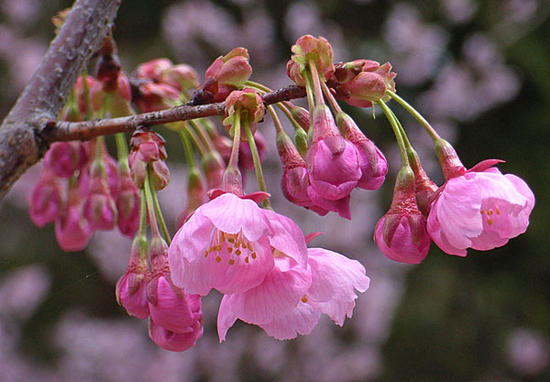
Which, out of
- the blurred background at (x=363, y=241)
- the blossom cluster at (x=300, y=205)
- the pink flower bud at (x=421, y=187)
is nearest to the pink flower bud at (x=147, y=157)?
the blossom cluster at (x=300, y=205)

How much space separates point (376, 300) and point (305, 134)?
3.09 meters

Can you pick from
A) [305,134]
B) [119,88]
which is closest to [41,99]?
[119,88]

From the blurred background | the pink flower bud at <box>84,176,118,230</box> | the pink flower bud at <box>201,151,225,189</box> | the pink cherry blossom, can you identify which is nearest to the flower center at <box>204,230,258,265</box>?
the pink cherry blossom

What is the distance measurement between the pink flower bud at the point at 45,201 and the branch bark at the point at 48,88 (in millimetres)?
219

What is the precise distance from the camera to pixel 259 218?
41cm

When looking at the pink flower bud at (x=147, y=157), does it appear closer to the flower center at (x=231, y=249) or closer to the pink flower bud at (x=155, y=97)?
the flower center at (x=231, y=249)

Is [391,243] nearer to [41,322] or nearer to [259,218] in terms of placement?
[259,218]

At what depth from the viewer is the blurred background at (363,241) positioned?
2494 mm

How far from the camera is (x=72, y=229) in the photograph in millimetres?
794

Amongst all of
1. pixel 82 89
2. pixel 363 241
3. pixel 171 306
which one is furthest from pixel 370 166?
pixel 363 241

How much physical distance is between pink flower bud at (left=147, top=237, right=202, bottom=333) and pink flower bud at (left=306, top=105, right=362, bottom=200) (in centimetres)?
14

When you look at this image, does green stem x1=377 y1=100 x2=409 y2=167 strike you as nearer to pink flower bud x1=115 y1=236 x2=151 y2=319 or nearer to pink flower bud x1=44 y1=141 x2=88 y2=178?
pink flower bud x1=115 y1=236 x2=151 y2=319

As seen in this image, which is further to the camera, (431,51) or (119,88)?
(431,51)

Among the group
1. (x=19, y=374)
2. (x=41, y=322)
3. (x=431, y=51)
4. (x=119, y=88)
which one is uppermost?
(x=119, y=88)
